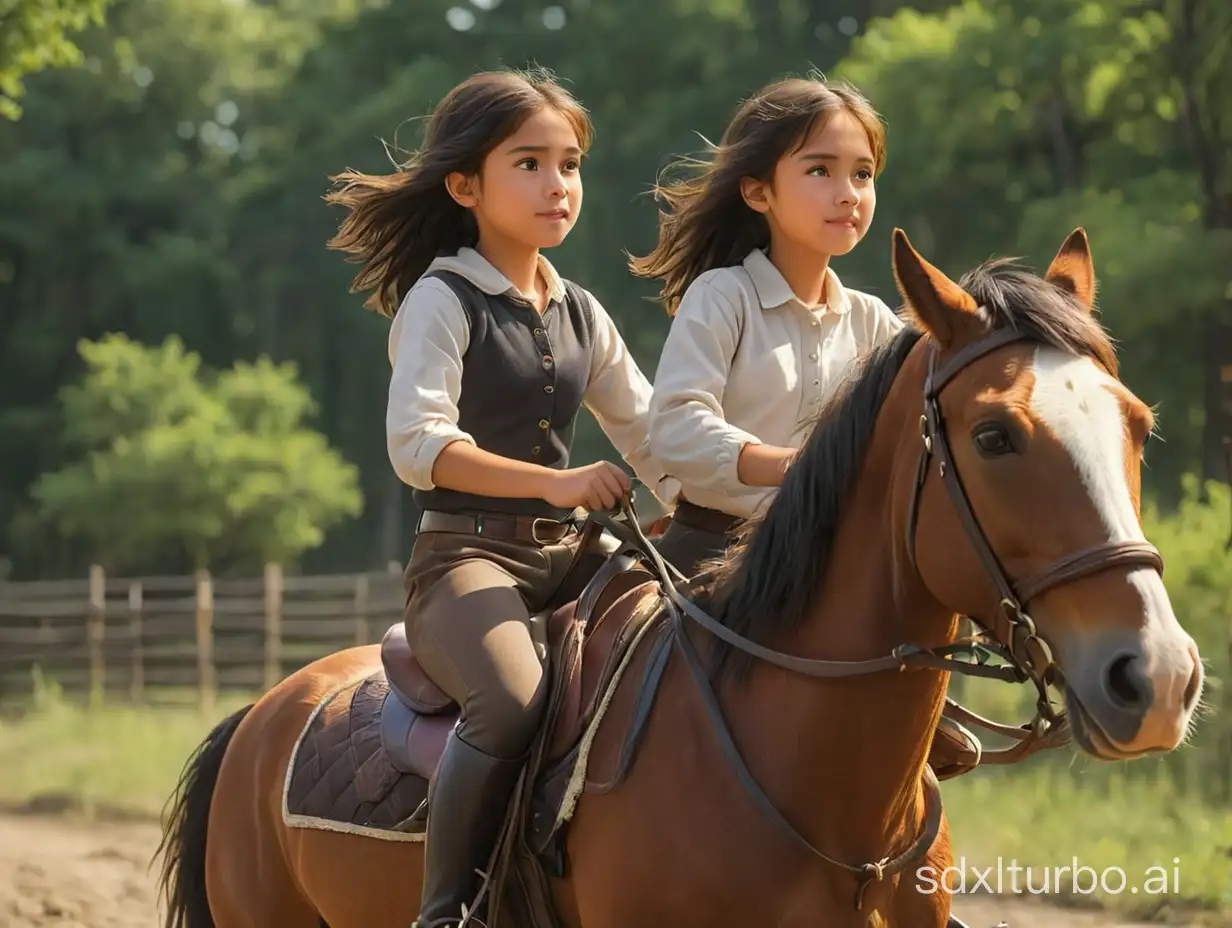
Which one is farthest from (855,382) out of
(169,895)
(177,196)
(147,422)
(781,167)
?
(177,196)

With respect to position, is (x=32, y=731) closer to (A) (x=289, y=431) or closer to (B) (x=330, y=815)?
(B) (x=330, y=815)

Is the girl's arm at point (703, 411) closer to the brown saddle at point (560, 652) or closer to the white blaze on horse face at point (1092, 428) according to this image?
the brown saddle at point (560, 652)

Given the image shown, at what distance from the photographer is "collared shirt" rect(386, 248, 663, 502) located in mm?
3719

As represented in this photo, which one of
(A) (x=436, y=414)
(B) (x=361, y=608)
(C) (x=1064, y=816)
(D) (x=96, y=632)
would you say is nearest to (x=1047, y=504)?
(A) (x=436, y=414)

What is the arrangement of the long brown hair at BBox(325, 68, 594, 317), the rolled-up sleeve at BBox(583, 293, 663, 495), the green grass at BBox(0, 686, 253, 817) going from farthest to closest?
the green grass at BBox(0, 686, 253, 817), the rolled-up sleeve at BBox(583, 293, 663, 495), the long brown hair at BBox(325, 68, 594, 317)

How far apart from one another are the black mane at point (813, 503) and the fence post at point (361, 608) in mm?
16453

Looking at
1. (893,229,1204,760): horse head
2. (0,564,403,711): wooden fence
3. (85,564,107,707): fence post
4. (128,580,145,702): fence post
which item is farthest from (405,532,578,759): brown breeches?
(85,564,107,707): fence post

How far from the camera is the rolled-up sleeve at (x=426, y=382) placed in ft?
12.2

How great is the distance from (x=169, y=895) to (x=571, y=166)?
2.33 meters

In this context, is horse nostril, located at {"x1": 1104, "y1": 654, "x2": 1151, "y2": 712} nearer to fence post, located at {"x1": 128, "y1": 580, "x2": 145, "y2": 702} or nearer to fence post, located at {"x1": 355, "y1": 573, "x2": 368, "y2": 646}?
fence post, located at {"x1": 355, "y1": 573, "x2": 368, "y2": 646}

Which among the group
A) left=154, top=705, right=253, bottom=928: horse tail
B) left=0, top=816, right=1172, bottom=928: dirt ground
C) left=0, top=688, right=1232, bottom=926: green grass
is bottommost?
left=0, top=816, right=1172, bottom=928: dirt ground

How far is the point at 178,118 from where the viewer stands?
40.6 m

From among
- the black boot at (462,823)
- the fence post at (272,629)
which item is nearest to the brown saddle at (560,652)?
the black boot at (462,823)
